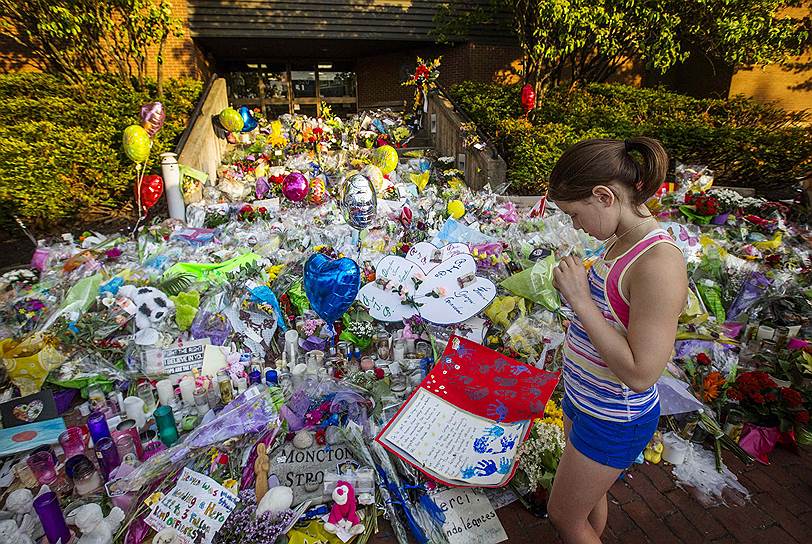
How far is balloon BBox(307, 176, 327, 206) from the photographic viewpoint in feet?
19.8

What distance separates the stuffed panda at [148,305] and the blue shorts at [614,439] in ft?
10.7

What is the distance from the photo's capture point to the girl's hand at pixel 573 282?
125 centimetres

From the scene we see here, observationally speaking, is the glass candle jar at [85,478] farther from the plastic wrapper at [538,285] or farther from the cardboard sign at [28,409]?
the plastic wrapper at [538,285]

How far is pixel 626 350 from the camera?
1.16 m

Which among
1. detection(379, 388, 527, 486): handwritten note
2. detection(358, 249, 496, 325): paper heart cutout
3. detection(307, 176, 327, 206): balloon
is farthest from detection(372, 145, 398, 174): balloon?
detection(379, 388, 527, 486): handwritten note

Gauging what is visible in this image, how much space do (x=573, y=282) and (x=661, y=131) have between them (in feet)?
28.4

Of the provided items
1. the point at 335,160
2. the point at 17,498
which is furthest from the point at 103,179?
the point at 17,498

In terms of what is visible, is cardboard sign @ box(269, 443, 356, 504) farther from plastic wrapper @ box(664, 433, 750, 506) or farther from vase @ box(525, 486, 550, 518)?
plastic wrapper @ box(664, 433, 750, 506)

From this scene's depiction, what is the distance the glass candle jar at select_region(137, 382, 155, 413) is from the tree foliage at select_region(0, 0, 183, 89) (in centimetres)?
687

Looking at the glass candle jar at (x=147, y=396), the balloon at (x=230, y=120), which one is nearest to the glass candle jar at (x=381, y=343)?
the glass candle jar at (x=147, y=396)

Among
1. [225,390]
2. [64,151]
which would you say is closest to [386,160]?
[64,151]

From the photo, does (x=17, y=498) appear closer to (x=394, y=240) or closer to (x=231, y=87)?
(x=394, y=240)

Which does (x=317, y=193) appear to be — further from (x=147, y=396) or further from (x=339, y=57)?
(x=339, y=57)

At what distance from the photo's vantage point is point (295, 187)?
5855mm
